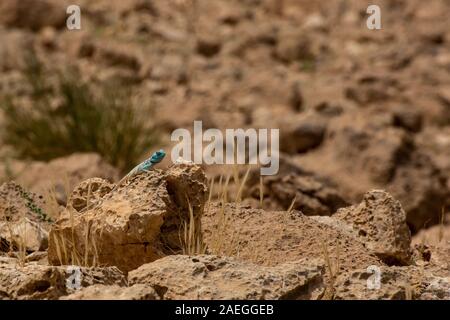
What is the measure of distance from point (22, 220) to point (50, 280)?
77 centimetres

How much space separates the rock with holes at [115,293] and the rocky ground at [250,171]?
11 mm

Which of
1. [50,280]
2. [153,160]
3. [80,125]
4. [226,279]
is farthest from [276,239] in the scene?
[80,125]

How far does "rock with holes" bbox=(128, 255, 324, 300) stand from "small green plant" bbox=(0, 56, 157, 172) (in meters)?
5.03

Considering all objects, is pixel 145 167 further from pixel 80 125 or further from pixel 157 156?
pixel 80 125

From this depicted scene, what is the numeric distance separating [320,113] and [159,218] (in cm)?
659

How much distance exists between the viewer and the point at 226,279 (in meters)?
3.38

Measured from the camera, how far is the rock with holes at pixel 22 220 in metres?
4.12

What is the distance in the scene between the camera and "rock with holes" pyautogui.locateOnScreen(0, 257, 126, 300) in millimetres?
3328

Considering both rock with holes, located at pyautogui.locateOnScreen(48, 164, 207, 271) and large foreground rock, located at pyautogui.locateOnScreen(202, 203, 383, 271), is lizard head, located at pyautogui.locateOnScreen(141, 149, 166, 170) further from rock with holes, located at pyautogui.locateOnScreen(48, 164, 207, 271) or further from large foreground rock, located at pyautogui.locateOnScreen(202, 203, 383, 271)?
large foreground rock, located at pyautogui.locateOnScreen(202, 203, 383, 271)

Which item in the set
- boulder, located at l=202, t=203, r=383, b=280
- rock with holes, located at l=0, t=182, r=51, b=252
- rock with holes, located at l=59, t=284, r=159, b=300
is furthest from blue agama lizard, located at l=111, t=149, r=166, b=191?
rock with holes, located at l=59, t=284, r=159, b=300

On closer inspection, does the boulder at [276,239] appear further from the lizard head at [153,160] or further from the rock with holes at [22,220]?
the rock with holes at [22,220]

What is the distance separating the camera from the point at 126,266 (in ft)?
12.5
